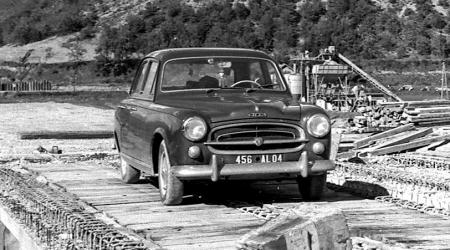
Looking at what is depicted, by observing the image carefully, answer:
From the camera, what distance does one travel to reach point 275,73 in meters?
11.3

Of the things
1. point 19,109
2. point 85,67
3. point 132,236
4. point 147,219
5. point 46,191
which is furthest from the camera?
point 85,67

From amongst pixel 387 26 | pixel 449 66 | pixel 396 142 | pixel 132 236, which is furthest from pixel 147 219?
pixel 387 26

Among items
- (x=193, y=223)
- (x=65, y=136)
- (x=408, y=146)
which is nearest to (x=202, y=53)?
(x=193, y=223)

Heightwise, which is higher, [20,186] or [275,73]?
[275,73]

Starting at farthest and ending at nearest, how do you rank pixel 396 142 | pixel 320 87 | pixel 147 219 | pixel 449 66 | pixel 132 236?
pixel 449 66 → pixel 320 87 → pixel 396 142 → pixel 147 219 → pixel 132 236

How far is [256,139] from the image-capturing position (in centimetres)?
946

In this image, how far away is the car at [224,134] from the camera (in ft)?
30.8

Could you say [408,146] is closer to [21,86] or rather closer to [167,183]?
[167,183]

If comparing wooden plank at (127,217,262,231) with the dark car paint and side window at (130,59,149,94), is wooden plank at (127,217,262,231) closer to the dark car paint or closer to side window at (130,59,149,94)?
the dark car paint

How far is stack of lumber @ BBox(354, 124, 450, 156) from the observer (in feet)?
57.2

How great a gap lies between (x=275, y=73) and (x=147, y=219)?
330 cm

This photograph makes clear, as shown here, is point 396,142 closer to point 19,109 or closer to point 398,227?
point 398,227

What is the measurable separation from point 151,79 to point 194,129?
83.6 inches

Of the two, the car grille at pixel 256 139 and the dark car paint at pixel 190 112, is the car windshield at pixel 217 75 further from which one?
the car grille at pixel 256 139
